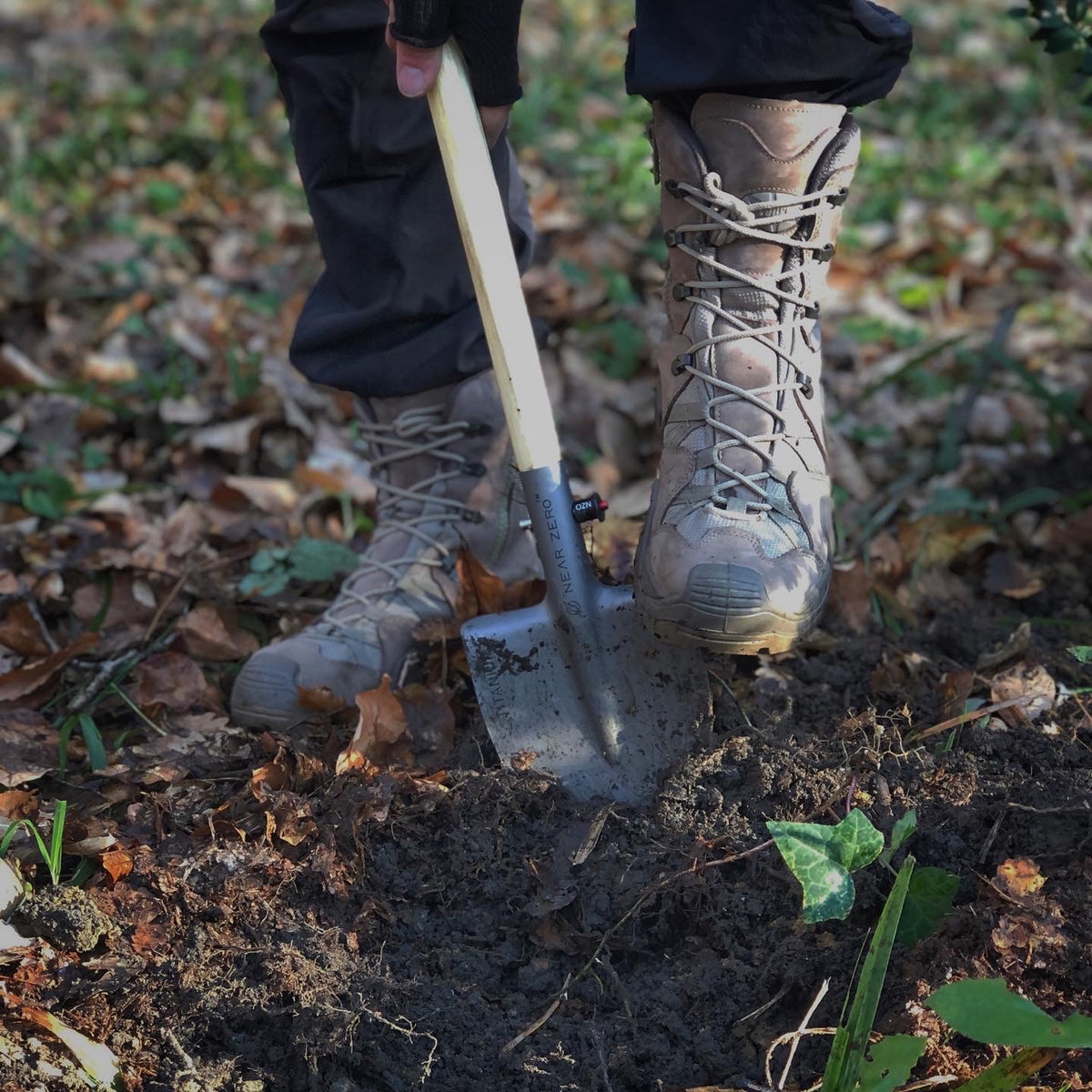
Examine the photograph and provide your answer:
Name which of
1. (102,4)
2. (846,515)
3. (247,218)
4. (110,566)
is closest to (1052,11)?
(846,515)

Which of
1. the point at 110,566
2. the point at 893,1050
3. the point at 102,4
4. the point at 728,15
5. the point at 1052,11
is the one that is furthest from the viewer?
the point at 102,4

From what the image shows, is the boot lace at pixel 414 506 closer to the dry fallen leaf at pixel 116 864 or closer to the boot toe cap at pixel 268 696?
the boot toe cap at pixel 268 696

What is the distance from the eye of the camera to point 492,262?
1.80m

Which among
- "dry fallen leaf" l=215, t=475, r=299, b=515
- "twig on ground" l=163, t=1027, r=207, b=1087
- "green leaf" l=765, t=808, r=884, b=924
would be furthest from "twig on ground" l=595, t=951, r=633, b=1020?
"dry fallen leaf" l=215, t=475, r=299, b=515

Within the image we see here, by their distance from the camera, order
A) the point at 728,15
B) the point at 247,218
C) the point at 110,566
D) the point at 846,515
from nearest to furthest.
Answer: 1. the point at 728,15
2. the point at 110,566
3. the point at 846,515
4. the point at 247,218

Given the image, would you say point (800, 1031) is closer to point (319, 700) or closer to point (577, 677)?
point (577, 677)

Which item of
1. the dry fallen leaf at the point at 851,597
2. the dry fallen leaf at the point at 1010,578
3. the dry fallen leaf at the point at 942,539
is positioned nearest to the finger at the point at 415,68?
the dry fallen leaf at the point at 851,597

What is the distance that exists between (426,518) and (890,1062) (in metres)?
1.20

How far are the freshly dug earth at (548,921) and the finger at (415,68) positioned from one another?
3.23ft

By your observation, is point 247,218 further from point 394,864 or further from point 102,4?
point 394,864

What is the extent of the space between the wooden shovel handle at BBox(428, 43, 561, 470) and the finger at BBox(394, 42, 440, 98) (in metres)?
0.01

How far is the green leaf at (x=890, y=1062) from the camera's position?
48.8 inches

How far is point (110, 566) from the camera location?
234 cm

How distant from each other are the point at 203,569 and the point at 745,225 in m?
1.26
